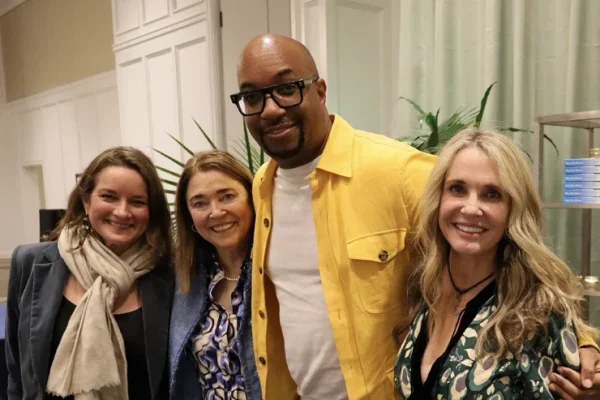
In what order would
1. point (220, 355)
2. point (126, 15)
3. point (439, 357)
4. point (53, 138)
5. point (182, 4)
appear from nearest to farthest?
point (439, 357), point (220, 355), point (182, 4), point (126, 15), point (53, 138)

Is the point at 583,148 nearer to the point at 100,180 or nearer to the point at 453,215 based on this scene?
the point at 453,215

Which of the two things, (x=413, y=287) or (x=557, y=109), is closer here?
(x=413, y=287)

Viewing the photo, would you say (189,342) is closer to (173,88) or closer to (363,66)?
(363,66)

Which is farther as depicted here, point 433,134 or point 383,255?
point 433,134

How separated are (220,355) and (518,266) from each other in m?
0.91

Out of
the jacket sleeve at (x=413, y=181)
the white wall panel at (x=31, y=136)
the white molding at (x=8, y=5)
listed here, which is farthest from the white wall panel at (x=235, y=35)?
the white molding at (x=8, y=5)

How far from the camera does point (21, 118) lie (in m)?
5.61

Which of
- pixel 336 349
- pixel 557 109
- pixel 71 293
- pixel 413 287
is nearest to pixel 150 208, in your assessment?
pixel 71 293

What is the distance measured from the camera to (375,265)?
4.18 ft

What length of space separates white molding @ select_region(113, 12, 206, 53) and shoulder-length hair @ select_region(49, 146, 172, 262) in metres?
1.77

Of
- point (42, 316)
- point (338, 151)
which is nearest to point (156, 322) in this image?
point (42, 316)

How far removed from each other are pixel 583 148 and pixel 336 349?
136 cm

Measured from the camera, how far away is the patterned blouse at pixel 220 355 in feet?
4.93

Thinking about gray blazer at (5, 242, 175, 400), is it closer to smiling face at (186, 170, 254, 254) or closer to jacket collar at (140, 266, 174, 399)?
jacket collar at (140, 266, 174, 399)
